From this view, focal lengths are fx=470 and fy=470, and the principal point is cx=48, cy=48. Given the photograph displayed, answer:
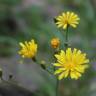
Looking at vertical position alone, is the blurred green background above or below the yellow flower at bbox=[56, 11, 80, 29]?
above

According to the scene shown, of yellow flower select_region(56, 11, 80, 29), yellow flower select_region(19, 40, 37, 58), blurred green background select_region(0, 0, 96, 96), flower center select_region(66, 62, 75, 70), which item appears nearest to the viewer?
flower center select_region(66, 62, 75, 70)

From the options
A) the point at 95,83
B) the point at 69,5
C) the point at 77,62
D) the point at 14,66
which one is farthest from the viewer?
the point at 69,5

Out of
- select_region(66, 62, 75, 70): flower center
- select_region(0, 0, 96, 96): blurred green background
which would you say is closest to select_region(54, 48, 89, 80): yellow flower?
select_region(66, 62, 75, 70): flower center

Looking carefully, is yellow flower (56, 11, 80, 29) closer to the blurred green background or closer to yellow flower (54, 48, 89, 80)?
yellow flower (54, 48, 89, 80)

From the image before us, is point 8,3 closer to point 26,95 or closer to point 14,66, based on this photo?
point 14,66

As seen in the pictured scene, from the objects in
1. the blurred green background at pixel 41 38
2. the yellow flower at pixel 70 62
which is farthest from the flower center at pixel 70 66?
the blurred green background at pixel 41 38

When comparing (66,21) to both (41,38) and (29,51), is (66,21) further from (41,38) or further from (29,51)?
(41,38)

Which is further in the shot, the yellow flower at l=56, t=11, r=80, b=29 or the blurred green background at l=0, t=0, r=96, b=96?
the blurred green background at l=0, t=0, r=96, b=96

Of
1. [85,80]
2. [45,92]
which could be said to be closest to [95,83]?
[85,80]

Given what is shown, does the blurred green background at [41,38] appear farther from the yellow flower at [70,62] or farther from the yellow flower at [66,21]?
the yellow flower at [70,62]
